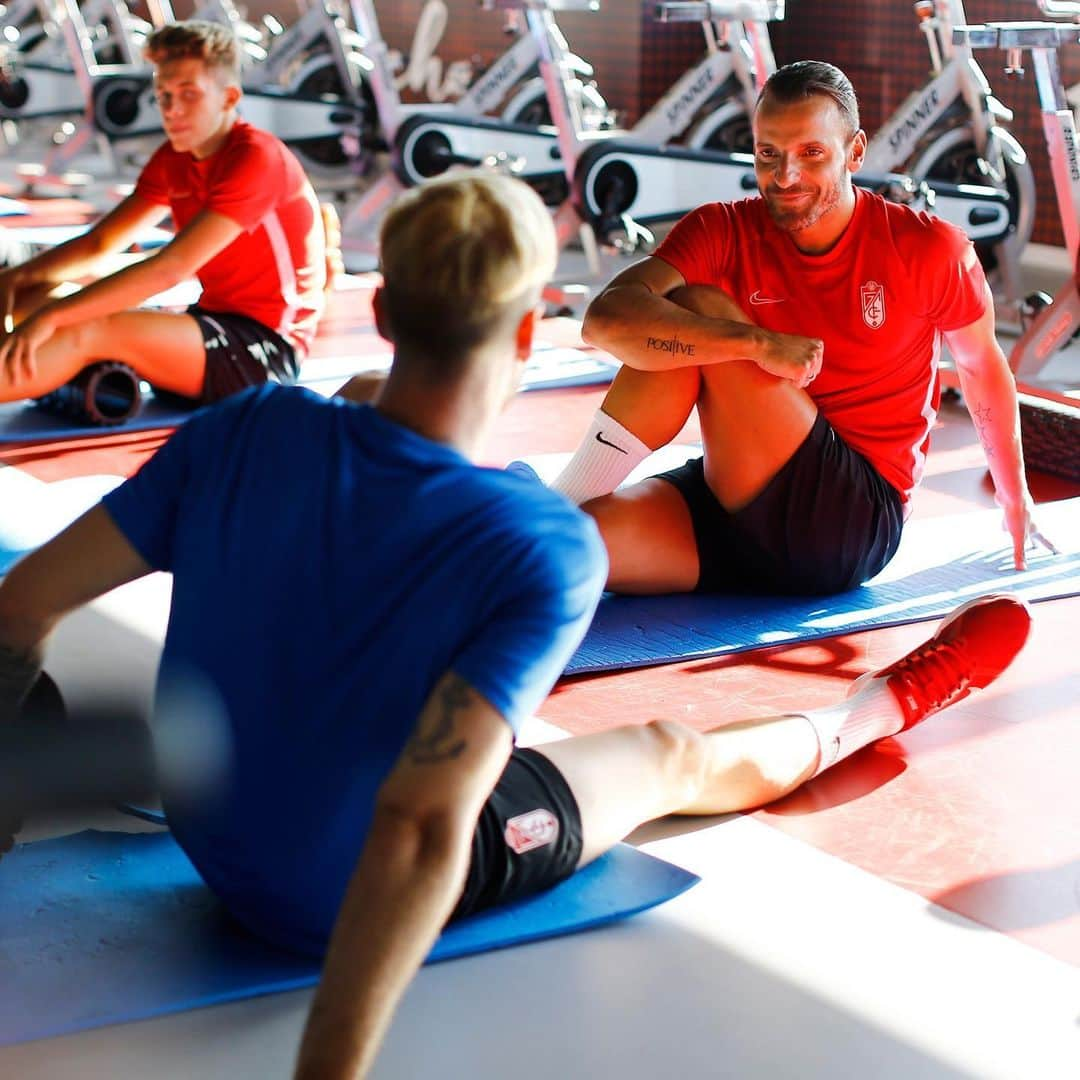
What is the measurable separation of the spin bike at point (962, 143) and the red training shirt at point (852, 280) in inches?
117

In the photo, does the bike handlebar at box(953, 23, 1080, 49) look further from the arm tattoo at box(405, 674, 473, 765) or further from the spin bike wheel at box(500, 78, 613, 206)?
the arm tattoo at box(405, 674, 473, 765)

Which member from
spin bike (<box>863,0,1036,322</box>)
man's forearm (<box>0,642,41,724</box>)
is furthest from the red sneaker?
spin bike (<box>863,0,1036,322</box>)

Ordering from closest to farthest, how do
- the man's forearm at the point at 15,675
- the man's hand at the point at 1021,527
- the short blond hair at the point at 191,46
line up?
the man's forearm at the point at 15,675, the man's hand at the point at 1021,527, the short blond hair at the point at 191,46

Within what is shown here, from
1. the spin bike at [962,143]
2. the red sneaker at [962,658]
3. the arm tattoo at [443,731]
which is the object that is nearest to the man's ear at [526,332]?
the arm tattoo at [443,731]

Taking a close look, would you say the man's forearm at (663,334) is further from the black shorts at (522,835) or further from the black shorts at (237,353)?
the black shorts at (237,353)

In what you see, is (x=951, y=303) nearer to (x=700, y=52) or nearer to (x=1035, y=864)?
(x=1035, y=864)

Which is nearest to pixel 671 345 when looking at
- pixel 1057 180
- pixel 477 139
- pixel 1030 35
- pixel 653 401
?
pixel 653 401

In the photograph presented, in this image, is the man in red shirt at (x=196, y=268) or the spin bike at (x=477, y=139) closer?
the man in red shirt at (x=196, y=268)

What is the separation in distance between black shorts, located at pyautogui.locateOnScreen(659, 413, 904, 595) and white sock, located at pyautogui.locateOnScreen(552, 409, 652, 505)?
0.13 metres

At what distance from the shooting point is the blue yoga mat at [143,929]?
1.72 metres

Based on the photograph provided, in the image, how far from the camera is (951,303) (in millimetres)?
2932

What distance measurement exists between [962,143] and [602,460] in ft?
12.2

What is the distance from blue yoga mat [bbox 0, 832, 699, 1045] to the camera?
1.72 meters

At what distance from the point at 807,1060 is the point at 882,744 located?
902 mm
